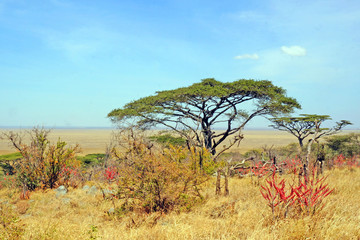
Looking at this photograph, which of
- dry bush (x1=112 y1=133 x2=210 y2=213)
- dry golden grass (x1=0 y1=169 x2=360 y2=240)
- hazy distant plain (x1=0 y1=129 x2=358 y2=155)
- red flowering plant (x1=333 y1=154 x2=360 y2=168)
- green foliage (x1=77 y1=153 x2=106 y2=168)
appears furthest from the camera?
hazy distant plain (x1=0 y1=129 x2=358 y2=155)

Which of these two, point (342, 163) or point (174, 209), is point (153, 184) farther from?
point (342, 163)

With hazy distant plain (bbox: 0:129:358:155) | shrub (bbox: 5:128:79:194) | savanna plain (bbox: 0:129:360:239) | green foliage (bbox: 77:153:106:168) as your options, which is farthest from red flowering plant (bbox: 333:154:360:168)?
green foliage (bbox: 77:153:106:168)

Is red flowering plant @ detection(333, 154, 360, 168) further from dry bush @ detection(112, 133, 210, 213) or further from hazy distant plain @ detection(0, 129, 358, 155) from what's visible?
dry bush @ detection(112, 133, 210, 213)

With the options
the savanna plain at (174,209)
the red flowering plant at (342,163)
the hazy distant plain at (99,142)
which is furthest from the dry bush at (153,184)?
the red flowering plant at (342,163)

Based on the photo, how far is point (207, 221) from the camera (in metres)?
5.57

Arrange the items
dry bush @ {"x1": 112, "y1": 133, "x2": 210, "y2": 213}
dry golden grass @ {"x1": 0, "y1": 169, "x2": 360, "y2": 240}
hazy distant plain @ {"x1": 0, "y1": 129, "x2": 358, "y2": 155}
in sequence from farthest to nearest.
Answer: hazy distant plain @ {"x1": 0, "y1": 129, "x2": 358, "y2": 155} < dry bush @ {"x1": 112, "y1": 133, "x2": 210, "y2": 213} < dry golden grass @ {"x1": 0, "y1": 169, "x2": 360, "y2": 240}

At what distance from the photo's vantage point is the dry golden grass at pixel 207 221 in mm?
4582

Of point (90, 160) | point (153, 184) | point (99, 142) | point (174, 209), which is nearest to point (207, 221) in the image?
point (174, 209)

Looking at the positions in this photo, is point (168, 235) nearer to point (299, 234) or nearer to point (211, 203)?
point (299, 234)

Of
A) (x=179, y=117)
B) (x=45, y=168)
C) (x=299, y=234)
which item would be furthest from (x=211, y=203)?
(x=179, y=117)

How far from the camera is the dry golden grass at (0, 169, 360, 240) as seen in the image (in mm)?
4582

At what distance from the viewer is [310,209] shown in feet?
16.9

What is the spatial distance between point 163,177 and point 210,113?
1739cm

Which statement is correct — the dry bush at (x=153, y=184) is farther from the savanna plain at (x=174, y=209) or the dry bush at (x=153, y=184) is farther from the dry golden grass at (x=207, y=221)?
the dry golden grass at (x=207, y=221)
